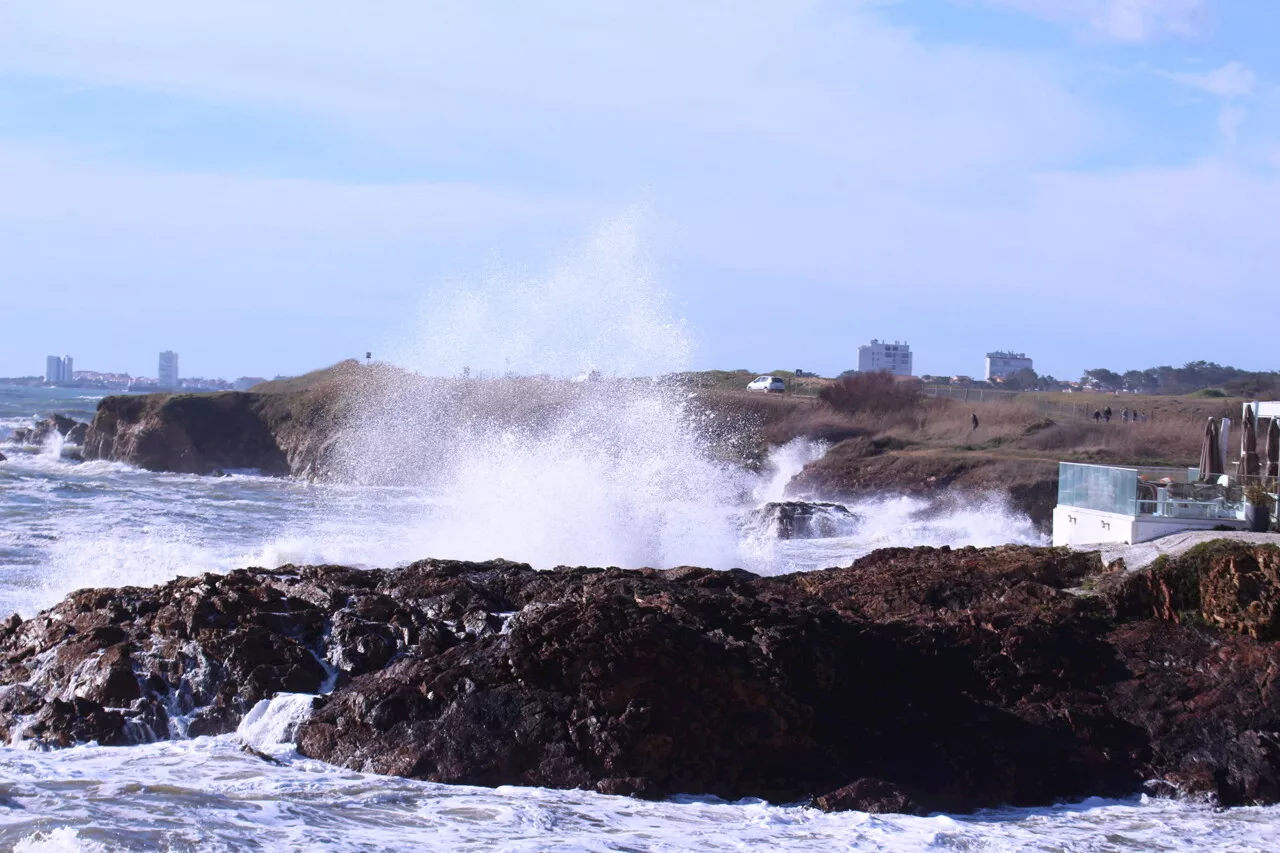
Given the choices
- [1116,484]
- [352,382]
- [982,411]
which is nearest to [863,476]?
[982,411]

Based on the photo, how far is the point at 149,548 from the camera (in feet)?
72.7

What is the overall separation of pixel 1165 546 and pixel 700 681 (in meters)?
7.55

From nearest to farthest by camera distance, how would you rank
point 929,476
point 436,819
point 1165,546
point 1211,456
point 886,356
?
point 436,819 → point 1165,546 → point 1211,456 → point 929,476 → point 886,356

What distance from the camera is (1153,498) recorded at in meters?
17.0

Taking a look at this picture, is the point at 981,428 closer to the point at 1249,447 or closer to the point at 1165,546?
the point at 1249,447

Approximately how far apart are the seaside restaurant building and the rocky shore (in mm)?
3616

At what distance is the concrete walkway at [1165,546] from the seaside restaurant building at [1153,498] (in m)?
0.66

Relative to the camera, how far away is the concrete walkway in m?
14.3

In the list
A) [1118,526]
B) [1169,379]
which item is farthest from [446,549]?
[1169,379]

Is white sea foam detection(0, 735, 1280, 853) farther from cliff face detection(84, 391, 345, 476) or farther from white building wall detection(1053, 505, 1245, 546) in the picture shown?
cliff face detection(84, 391, 345, 476)

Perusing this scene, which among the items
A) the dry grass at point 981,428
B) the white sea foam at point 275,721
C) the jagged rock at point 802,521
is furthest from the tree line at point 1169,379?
the white sea foam at point 275,721

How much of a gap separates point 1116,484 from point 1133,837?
373 inches

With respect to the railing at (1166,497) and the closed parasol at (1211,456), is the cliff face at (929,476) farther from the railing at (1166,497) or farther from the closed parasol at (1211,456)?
the railing at (1166,497)

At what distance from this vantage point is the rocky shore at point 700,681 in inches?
381
